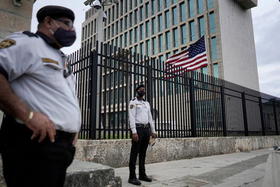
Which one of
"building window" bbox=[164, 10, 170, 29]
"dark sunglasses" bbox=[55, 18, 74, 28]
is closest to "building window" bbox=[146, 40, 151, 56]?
"building window" bbox=[164, 10, 170, 29]

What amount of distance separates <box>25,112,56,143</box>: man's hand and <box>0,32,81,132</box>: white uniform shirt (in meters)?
0.06

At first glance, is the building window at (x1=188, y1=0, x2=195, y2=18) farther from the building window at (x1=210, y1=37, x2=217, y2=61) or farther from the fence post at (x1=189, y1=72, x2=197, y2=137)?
the fence post at (x1=189, y1=72, x2=197, y2=137)

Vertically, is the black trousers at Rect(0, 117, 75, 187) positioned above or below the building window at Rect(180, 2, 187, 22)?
below

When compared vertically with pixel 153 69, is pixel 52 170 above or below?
below

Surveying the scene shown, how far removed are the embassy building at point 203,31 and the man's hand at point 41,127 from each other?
27727 millimetres

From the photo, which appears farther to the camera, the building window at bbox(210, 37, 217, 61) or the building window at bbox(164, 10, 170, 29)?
the building window at bbox(164, 10, 170, 29)

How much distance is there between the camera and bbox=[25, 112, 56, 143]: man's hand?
42.9 inches

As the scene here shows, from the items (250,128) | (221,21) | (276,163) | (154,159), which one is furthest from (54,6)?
(221,21)

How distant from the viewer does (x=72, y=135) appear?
131 centimetres

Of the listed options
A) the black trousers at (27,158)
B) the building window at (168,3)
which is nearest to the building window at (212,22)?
the building window at (168,3)

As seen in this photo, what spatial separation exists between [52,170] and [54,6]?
99cm

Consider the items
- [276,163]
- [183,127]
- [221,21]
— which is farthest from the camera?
[221,21]

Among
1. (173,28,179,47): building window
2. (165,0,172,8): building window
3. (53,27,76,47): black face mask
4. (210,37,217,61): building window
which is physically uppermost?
(165,0,172,8): building window

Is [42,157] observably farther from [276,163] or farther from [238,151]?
[238,151]
